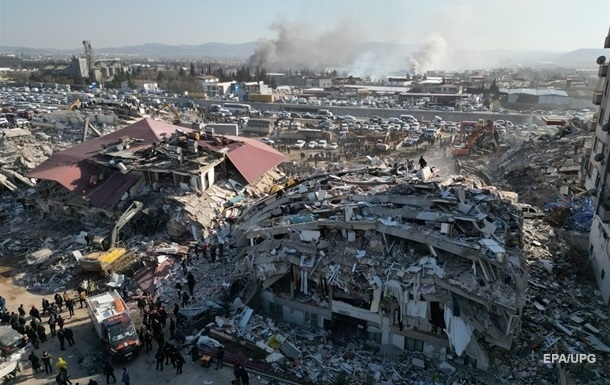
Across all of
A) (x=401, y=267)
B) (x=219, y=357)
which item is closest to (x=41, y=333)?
(x=219, y=357)

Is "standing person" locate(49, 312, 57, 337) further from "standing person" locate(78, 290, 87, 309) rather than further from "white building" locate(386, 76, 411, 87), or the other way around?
"white building" locate(386, 76, 411, 87)

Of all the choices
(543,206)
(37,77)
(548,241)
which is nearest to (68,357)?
(548,241)

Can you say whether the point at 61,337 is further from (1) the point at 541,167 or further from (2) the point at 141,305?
(1) the point at 541,167

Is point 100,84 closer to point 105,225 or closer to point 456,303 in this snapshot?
point 105,225

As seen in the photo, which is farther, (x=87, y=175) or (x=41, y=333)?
(x=87, y=175)

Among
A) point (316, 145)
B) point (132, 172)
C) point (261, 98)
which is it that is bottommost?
point (316, 145)

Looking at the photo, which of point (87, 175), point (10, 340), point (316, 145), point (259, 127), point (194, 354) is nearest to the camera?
point (194, 354)
